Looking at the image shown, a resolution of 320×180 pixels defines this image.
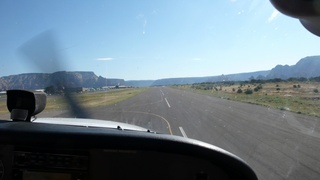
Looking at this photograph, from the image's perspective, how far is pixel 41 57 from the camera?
3488 mm

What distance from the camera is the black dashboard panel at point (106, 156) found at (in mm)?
1967

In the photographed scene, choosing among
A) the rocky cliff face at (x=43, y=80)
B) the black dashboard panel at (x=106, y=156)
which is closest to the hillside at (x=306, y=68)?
the rocky cliff face at (x=43, y=80)

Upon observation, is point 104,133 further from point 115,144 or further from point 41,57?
point 41,57

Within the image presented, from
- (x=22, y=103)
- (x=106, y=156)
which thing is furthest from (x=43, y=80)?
(x=106, y=156)

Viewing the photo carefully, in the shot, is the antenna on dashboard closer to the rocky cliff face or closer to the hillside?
the rocky cliff face

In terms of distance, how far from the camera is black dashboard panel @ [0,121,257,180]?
1.97 m

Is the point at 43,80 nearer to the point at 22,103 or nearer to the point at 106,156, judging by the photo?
the point at 22,103

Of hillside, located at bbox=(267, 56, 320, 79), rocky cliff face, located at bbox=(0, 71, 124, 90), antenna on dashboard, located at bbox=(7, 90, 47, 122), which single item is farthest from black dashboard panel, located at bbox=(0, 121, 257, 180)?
hillside, located at bbox=(267, 56, 320, 79)

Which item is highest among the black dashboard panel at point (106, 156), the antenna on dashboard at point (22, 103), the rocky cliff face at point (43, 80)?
the rocky cliff face at point (43, 80)

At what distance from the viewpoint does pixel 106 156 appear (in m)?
2.13

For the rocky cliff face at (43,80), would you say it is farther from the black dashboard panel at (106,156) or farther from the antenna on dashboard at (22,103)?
the black dashboard panel at (106,156)

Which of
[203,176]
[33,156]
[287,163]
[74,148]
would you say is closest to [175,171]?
[203,176]

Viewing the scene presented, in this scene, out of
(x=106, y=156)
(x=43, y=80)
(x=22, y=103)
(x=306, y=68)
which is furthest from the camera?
(x=306, y=68)

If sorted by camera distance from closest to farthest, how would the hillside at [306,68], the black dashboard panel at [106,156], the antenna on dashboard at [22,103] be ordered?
the black dashboard panel at [106,156] < the antenna on dashboard at [22,103] < the hillside at [306,68]
